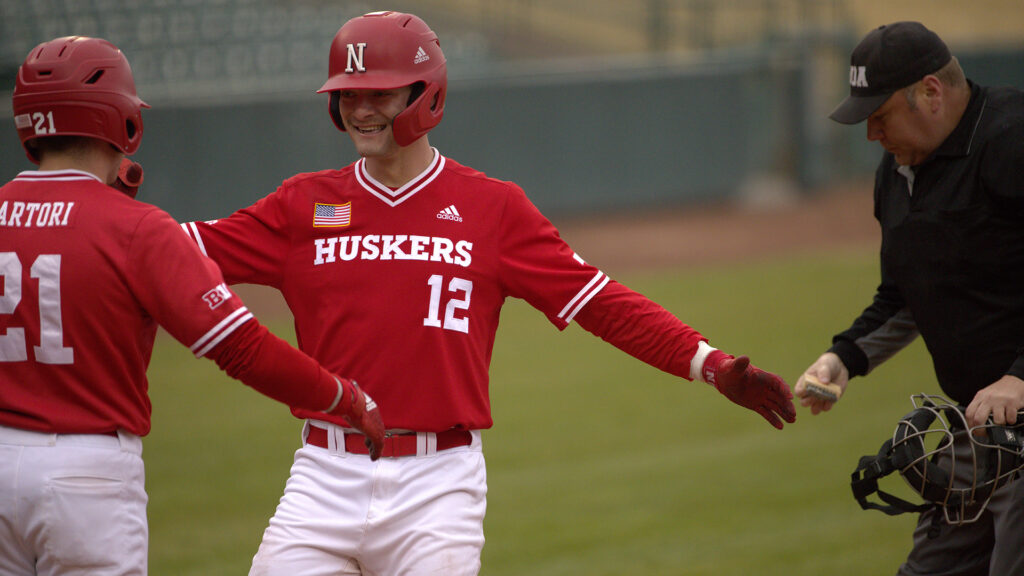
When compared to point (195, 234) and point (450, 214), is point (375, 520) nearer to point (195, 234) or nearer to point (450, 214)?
point (450, 214)

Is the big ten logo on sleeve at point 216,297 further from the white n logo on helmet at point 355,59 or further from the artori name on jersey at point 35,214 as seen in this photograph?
the white n logo on helmet at point 355,59

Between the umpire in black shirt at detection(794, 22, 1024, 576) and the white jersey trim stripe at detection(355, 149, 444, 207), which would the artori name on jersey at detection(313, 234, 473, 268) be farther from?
the umpire in black shirt at detection(794, 22, 1024, 576)

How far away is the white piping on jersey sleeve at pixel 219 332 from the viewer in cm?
338

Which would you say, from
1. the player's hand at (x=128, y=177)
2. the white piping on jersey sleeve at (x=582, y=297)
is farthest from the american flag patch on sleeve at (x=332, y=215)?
the white piping on jersey sleeve at (x=582, y=297)

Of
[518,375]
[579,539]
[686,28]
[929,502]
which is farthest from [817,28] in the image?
[929,502]

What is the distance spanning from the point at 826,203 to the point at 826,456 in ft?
54.9

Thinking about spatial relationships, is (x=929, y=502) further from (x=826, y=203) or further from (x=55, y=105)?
(x=826, y=203)

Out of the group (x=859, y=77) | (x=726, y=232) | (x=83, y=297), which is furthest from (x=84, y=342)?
(x=726, y=232)

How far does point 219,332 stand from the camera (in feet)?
11.1

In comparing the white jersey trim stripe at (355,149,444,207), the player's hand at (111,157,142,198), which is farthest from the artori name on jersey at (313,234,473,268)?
the player's hand at (111,157,142,198)

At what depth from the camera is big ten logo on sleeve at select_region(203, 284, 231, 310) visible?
338 centimetres

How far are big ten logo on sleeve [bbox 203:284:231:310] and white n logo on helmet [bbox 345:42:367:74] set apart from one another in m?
0.98

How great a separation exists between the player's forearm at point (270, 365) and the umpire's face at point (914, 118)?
7.77 feet

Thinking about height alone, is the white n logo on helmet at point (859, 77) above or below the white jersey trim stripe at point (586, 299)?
above
